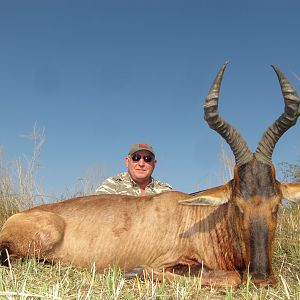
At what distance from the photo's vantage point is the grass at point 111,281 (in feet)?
11.5

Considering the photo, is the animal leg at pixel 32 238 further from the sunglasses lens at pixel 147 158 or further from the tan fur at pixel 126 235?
the sunglasses lens at pixel 147 158

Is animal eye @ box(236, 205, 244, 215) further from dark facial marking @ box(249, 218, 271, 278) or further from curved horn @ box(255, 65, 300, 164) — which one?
curved horn @ box(255, 65, 300, 164)

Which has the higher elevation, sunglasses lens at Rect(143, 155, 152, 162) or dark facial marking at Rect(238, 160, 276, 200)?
sunglasses lens at Rect(143, 155, 152, 162)

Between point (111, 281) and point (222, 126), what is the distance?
242 centimetres

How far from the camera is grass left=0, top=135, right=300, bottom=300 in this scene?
3.49 meters

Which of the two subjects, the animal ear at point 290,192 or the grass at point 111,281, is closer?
the grass at point 111,281

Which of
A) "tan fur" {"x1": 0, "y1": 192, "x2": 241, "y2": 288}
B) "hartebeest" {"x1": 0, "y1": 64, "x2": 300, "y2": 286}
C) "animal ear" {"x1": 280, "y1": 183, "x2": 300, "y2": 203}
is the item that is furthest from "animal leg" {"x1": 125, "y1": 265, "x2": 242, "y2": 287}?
"animal ear" {"x1": 280, "y1": 183, "x2": 300, "y2": 203}

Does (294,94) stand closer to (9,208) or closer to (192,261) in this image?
(192,261)

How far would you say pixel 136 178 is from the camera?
29.4 feet

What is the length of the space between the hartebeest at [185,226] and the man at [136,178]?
100 inches

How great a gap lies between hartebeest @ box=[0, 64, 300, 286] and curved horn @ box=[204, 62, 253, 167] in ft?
0.04

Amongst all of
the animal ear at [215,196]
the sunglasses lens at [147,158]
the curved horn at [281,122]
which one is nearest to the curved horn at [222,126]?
the curved horn at [281,122]

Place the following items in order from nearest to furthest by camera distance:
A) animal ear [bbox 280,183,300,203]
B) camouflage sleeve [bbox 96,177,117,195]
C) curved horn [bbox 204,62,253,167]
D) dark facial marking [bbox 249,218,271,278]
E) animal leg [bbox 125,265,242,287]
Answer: dark facial marking [bbox 249,218,271,278]
animal leg [bbox 125,265,242,287]
animal ear [bbox 280,183,300,203]
curved horn [bbox 204,62,253,167]
camouflage sleeve [bbox 96,177,117,195]

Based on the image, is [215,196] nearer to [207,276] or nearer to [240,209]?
[240,209]
